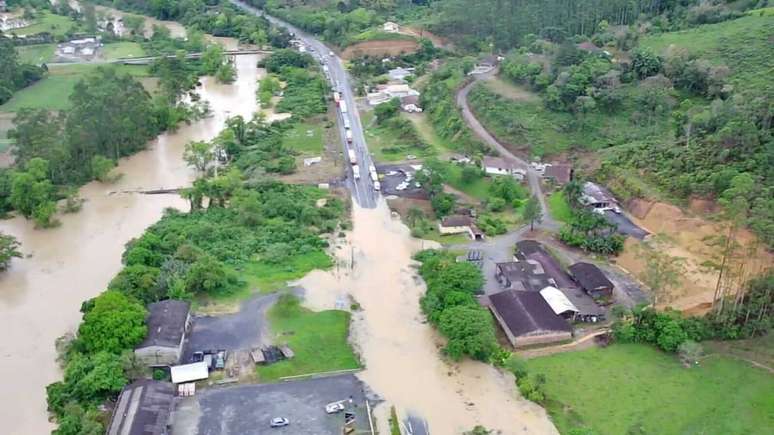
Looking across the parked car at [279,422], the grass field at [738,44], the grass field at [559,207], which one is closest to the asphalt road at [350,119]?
the grass field at [559,207]

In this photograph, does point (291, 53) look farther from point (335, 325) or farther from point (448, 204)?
point (335, 325)

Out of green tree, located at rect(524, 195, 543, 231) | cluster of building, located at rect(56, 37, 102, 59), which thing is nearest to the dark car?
green tree, located at rect(524, 195, 543, 231)

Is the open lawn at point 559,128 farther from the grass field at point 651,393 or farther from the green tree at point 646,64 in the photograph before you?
the grass field at point 651,393

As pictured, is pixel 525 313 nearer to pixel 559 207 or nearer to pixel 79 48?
pixel 559 207

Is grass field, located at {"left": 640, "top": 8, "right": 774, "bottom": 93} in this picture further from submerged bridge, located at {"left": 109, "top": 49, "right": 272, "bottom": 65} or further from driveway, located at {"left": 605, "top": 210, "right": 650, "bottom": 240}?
submerged bridge, located at {"left": 109, "top": 49, "right": 272, "bottom": 65}

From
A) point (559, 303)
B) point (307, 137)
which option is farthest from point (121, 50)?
point (559, 303)

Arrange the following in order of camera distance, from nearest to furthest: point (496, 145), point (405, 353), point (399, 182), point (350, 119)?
point (405, 353) < point (399, 182) < point (496, 145) < point (350, 119)

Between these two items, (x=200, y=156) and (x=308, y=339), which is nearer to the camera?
(x=308, y=339)

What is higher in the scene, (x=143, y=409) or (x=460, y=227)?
(x=460, y=227)

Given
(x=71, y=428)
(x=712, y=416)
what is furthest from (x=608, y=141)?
(x=71, y=428)
